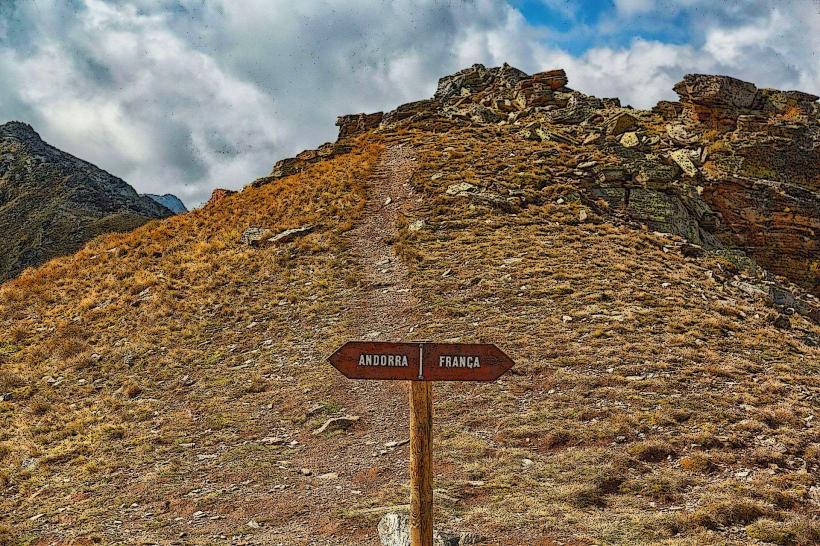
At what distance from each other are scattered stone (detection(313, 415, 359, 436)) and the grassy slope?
0.32 metres

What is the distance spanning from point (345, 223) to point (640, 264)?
47.7ft

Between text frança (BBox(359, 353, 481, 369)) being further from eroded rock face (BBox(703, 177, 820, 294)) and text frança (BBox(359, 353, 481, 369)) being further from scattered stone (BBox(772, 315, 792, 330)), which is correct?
eroded rock face (BBox(703, 177, 820, 294))

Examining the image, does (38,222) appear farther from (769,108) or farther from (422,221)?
(769,108)

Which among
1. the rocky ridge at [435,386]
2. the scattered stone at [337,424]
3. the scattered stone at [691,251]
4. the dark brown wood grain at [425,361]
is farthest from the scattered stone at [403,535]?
the scattered stone at [691,251]

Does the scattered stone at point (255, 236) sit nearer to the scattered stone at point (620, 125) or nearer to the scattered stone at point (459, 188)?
the scattered stone at point (459, 188)

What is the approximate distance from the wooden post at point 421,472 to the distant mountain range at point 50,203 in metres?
75.1

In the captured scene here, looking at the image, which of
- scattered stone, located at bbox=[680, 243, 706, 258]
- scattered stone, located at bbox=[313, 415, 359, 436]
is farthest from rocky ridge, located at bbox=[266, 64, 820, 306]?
scattered stone, located at bbox=[313, 415, 359, 436]

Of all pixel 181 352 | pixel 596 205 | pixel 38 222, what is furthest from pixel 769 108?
pixel 38 222

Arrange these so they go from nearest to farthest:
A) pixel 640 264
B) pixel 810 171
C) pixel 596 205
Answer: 1. pixel 640 264
2. pixel 596 205
3. pixel 810 171

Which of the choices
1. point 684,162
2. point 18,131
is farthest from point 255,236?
point 18,131

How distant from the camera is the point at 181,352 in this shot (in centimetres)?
1936

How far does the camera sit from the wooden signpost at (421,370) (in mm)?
5820

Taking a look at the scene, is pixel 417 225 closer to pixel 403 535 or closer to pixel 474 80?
pixel 403 535

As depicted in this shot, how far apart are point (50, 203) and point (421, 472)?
325 feet
